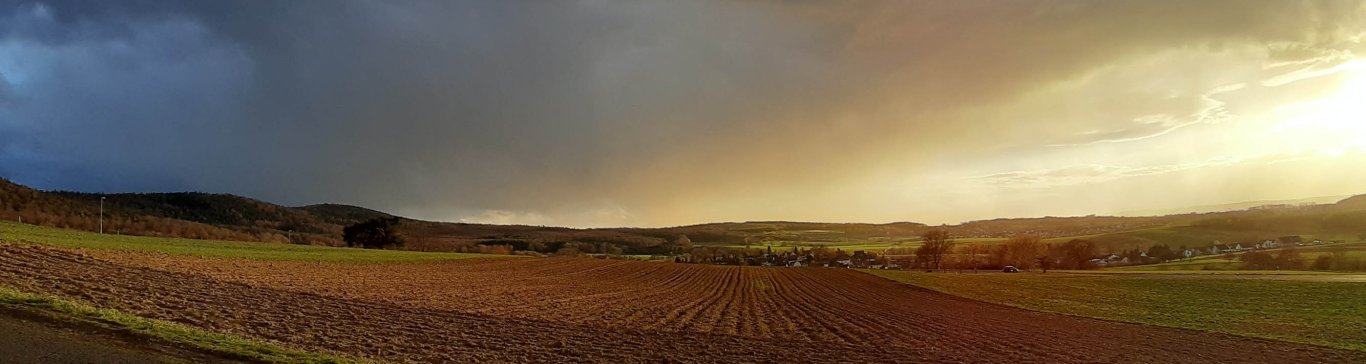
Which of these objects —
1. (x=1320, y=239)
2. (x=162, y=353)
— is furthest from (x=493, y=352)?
(x=1320, y=239)

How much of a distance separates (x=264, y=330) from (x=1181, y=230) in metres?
216

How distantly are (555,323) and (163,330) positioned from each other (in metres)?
13.1

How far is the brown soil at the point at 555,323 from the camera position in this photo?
1805 centimetres

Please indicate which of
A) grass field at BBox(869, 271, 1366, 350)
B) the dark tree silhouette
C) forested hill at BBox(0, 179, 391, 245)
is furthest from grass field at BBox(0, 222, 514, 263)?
grass field at BBox(869, 271, 1366, 350)

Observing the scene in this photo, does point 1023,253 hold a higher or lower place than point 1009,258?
higher

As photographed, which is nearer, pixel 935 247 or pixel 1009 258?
pixel 935 247

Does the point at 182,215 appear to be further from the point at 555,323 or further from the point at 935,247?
the point at 935,247

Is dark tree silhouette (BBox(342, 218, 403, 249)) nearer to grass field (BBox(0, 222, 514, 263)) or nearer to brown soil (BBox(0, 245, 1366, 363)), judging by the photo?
grass field (BBox(0, 222, 514, 263))

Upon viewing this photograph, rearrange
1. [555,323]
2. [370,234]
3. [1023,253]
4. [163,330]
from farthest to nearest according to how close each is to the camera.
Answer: [1023,253], [370,234], [555,323], [163,330]

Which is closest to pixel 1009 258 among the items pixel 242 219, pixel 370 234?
pixel 370 234

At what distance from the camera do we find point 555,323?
24.8 metres

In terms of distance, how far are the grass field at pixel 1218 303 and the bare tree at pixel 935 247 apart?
169 ft

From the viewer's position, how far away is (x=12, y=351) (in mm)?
10359

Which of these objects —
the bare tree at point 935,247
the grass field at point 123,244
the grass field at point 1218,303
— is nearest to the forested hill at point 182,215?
the grass field at point 123,244
